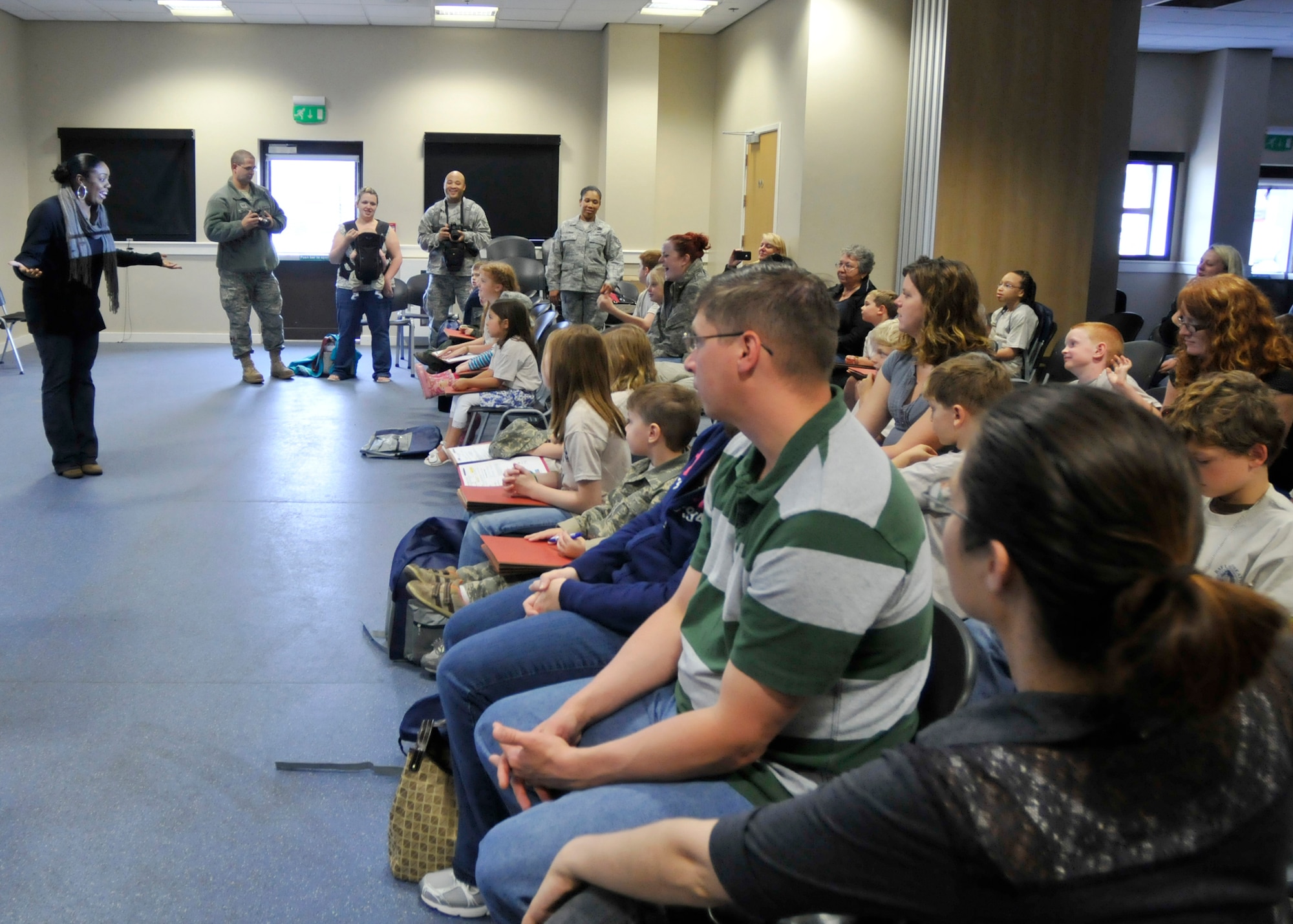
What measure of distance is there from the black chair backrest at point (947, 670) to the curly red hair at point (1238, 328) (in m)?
2.26

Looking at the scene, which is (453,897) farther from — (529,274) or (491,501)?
(529,274)

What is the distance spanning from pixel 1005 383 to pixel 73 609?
9.86 feet

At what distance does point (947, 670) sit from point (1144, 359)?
4.26m

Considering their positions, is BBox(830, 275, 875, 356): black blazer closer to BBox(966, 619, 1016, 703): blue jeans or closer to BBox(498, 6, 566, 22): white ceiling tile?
BBox(966, 619, 1016, 703): blue jeans

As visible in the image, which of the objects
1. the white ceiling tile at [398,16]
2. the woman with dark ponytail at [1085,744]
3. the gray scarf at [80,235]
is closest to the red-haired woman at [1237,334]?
the woman with dark ponytail at [1085,744]

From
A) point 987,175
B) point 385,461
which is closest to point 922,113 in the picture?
point 987,175

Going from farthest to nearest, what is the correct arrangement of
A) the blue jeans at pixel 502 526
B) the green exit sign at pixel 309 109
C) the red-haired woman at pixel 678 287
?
the green exit sign at pixel 309 109 → the red-haired woman at pixel 678 287 → the blue jeans at pixel 502 526

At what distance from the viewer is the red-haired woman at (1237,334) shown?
3304mm

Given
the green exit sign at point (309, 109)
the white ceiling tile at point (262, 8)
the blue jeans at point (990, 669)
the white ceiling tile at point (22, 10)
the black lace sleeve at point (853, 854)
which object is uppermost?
the white ceiling tile at point (262, 8)

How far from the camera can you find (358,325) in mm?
9297

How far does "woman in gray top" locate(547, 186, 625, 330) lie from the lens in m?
8.91

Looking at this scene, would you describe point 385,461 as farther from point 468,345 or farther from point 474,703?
point 474,703

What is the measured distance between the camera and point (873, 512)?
1311mm

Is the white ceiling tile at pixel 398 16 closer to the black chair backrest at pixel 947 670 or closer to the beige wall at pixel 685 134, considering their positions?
the beige wall at pixel 685 134
